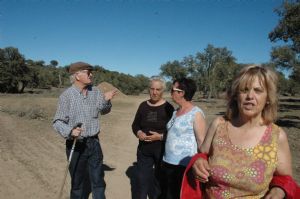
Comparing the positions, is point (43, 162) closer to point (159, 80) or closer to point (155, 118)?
point (155, 118)

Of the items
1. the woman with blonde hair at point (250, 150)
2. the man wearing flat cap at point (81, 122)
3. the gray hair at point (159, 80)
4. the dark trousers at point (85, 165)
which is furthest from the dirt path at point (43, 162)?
the woman with blonde hair at point (250, 150)

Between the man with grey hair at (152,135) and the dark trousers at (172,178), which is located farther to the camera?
the man with grey hair at (152,135)

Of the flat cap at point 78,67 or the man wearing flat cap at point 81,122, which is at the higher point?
the flat cap at point 78,67

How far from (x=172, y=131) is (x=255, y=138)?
6.97 ft

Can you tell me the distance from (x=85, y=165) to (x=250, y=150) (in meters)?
3.20

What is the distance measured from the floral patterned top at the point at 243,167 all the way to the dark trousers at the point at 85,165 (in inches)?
109

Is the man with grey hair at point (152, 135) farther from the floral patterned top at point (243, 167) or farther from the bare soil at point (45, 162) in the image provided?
the floral patterned top at point (243, 167)

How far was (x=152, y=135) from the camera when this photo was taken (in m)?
5.01

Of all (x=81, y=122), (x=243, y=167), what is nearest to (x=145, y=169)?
(x=81, y=122)

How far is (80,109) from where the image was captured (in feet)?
15.4

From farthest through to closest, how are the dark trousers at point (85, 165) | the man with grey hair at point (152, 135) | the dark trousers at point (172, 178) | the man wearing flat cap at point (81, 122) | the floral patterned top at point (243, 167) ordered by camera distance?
the man with grey hair at point (152, 135) → the dark trousers at point (85, 165) → the man wearing flat cap at point (81, 122) → the dark trousers at point (172, 178) → the floral patterned top at point (243, 167)

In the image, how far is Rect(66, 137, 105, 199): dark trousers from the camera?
4.77m

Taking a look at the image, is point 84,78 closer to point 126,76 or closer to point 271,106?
point 271,106

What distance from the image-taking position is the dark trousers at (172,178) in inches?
173
